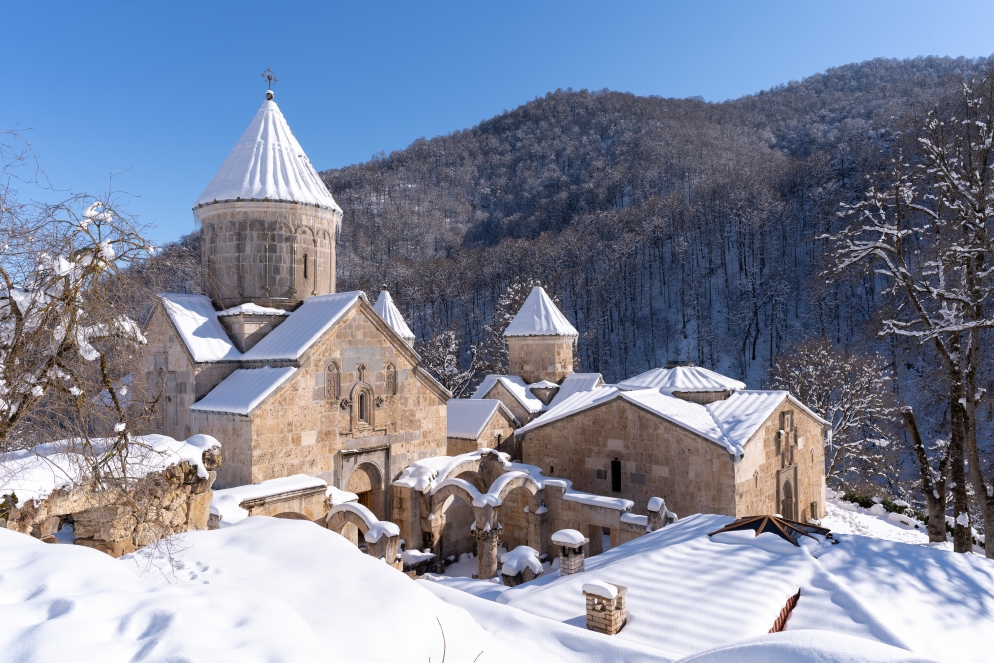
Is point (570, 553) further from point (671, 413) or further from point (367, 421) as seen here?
point (367, 421)

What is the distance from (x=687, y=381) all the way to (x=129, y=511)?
45.3 feet

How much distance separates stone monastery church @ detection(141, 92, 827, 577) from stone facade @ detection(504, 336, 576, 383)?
15.6ft

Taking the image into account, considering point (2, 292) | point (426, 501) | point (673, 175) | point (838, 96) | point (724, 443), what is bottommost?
point (426, 501)

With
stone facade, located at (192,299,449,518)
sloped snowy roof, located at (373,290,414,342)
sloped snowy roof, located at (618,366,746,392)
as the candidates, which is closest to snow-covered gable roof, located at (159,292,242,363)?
stone facade, located at (192,299,449,518)

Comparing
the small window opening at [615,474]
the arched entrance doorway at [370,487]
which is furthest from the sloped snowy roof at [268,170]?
the small window opening at [615,474]

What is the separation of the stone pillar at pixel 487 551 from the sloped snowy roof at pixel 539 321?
9272mm

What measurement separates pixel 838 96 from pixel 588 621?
104029 millimetres

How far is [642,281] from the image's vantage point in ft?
183

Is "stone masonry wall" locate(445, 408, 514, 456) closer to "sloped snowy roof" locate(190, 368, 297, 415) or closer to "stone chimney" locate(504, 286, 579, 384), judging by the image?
"stone chimney" locate(504, 286, 579, 384)

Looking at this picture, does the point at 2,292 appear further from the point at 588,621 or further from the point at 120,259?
the point at 588,621

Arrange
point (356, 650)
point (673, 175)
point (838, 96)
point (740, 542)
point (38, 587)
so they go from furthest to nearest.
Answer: point (838, 96) < point (673, 175) < point (740, 542) < point (356, 650) < point (38, 587)

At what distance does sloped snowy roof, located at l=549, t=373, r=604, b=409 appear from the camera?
19938mm

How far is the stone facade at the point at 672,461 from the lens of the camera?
13.1 m

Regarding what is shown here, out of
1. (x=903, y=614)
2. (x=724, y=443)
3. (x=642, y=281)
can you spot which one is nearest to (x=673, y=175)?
(x=642, y=281)
